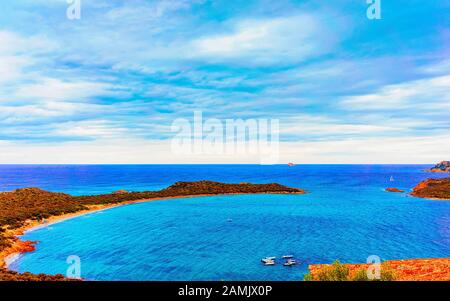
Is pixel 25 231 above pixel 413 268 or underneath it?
underneath

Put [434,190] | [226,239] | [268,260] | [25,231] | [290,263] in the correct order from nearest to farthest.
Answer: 1. [290,263]
2. [268,260]
3. [226,239]
4. [25,231]
5. [434,190]

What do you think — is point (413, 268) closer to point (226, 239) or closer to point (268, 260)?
point (268, 260)

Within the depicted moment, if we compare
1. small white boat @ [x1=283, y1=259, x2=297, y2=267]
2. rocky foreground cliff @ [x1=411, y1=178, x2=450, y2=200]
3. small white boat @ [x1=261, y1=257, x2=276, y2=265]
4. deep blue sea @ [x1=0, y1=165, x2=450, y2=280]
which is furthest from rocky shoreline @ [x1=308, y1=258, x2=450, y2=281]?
rocky foreground cliff @ [x1=411, y1=178, x2=450, y2=200]

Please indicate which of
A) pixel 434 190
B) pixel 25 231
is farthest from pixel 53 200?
pixel 434 190

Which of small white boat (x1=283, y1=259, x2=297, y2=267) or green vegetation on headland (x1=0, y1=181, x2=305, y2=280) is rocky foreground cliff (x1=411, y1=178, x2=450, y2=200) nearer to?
green vegetation on headland (x1=0, y1=181, x2=305, y2=280)

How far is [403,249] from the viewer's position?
62.9 metres

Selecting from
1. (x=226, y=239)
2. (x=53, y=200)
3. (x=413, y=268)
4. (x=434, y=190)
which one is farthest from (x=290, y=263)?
(x=434, y=190)

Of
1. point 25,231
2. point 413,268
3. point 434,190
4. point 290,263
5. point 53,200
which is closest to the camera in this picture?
point 413,268

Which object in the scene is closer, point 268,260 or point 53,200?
point 268,260

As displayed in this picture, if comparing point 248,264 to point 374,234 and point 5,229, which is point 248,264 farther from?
point 5,229

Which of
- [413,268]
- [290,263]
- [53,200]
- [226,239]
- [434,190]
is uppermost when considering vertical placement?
[53,200]

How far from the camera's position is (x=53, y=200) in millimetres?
109062

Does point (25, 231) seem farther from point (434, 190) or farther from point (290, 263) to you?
point (434, 190)

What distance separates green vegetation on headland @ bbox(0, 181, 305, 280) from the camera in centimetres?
6821
